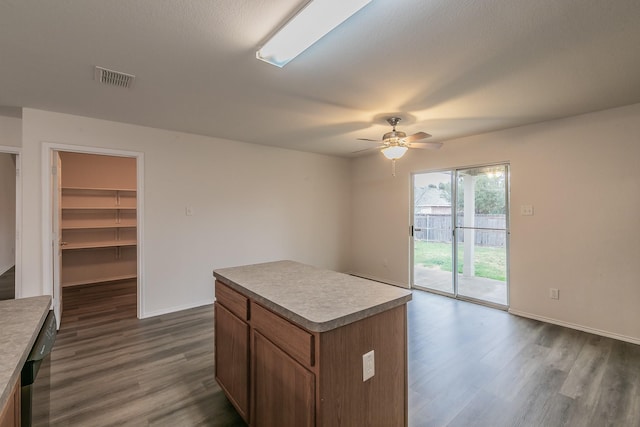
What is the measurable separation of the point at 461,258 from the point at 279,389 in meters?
3.81

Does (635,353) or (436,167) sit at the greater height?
(436,167)

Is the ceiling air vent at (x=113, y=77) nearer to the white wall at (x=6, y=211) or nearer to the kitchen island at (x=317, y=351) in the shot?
the kitchen island at (x=317, y=351)

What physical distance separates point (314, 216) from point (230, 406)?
369 centimetres

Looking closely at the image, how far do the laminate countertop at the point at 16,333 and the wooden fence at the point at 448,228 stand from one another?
4.58m

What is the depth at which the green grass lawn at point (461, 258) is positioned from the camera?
4016 mm

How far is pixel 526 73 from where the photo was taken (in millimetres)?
2230

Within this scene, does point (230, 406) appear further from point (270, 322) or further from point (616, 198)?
point (616, 198)

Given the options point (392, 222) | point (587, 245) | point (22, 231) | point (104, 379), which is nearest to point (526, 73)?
point (587, 245)

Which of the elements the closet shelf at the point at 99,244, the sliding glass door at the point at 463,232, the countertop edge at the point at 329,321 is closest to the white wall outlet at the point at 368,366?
the countertop edge at the point at 329,321

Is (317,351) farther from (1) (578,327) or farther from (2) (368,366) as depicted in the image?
(1) (578,327)

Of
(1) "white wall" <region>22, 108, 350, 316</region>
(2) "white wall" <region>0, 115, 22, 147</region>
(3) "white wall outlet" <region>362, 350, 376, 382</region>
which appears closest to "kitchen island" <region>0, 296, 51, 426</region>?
(3) "white wall outlet" <region>362, 350, 376, 382</region>

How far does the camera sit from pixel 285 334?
1395 mm

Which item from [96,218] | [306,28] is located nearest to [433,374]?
[306,28]

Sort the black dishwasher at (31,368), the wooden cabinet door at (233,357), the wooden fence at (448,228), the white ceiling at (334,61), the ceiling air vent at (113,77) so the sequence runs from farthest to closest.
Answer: the wooden fence at (448,228), the ceiling air vent at (113,77), the wooden cabinet door at (233,357), the white ceiling at (334,61), the black dishwasher at (31,368)
